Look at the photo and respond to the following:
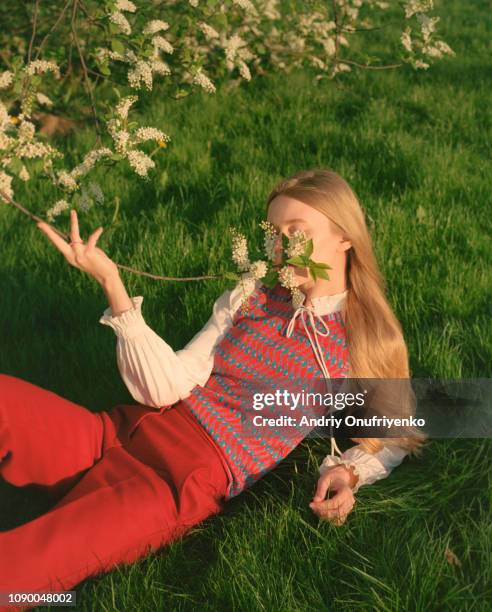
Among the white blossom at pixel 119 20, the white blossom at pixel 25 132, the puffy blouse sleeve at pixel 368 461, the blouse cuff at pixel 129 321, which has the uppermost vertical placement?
the white blossom at pixel 119 20

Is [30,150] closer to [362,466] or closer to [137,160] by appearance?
[137,160]

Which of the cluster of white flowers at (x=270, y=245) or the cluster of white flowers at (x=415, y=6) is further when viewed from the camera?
the cluster of white flowers at (x=415, y=6)

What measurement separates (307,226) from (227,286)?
0.88 meters

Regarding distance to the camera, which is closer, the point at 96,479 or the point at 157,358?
the point at 96,479

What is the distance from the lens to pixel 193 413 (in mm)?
2467

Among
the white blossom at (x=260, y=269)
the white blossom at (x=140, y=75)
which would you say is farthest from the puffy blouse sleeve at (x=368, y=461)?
the white blossom at (x=140, y=75)

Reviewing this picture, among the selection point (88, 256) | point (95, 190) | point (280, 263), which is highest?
point (95, 190)

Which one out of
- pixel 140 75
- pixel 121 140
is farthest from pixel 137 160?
pixel 140 75

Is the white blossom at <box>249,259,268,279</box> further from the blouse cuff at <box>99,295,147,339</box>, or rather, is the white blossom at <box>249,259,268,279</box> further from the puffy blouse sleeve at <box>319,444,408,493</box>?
the puffy blouse sleeve at <box>319,444,408,493</box>

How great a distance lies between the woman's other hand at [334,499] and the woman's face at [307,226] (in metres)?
0.66

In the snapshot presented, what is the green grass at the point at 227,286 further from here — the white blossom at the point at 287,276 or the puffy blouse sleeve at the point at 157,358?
the white blossom at the point at 287,276

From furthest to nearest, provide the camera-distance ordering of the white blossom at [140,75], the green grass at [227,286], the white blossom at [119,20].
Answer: the white blossom at [140,75]
the white blossom at [119,20]
the green grass at [227,286]

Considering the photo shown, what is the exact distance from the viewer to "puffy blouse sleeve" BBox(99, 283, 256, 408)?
2340 millimetres

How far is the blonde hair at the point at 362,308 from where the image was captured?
253 cm
